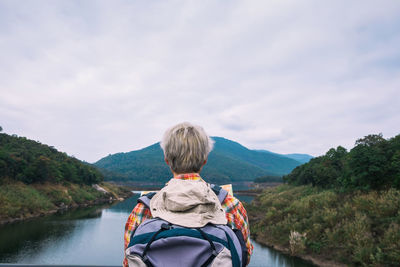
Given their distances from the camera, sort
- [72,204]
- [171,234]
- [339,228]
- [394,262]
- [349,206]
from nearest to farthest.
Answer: [171,234]
[394,262]
[339,228]
[349,206]
[72,204]

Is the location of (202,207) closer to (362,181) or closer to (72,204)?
(362,181)

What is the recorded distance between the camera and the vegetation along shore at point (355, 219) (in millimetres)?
12852

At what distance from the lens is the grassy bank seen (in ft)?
40.9

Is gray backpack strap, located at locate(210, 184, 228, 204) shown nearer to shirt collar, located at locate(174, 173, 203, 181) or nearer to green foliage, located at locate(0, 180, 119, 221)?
shirt collar, located at locate(174, 173, 203, 181)

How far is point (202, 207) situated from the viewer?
1146mm

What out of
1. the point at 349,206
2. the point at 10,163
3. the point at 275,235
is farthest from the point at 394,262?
the point at 10,163

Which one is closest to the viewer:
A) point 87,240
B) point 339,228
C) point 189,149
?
point 189,149

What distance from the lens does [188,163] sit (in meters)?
1.39

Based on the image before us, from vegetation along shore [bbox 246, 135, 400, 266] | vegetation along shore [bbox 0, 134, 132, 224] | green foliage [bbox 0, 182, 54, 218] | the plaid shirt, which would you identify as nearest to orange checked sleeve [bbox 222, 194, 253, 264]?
the plaid shirt

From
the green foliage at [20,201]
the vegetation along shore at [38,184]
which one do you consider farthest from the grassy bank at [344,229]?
the vegetation along shore at [38,184]

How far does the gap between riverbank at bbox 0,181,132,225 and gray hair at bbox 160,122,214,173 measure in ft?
101

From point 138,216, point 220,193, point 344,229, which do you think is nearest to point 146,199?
point 138,216

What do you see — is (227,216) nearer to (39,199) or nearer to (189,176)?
(189,176)

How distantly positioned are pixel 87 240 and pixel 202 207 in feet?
77.4
